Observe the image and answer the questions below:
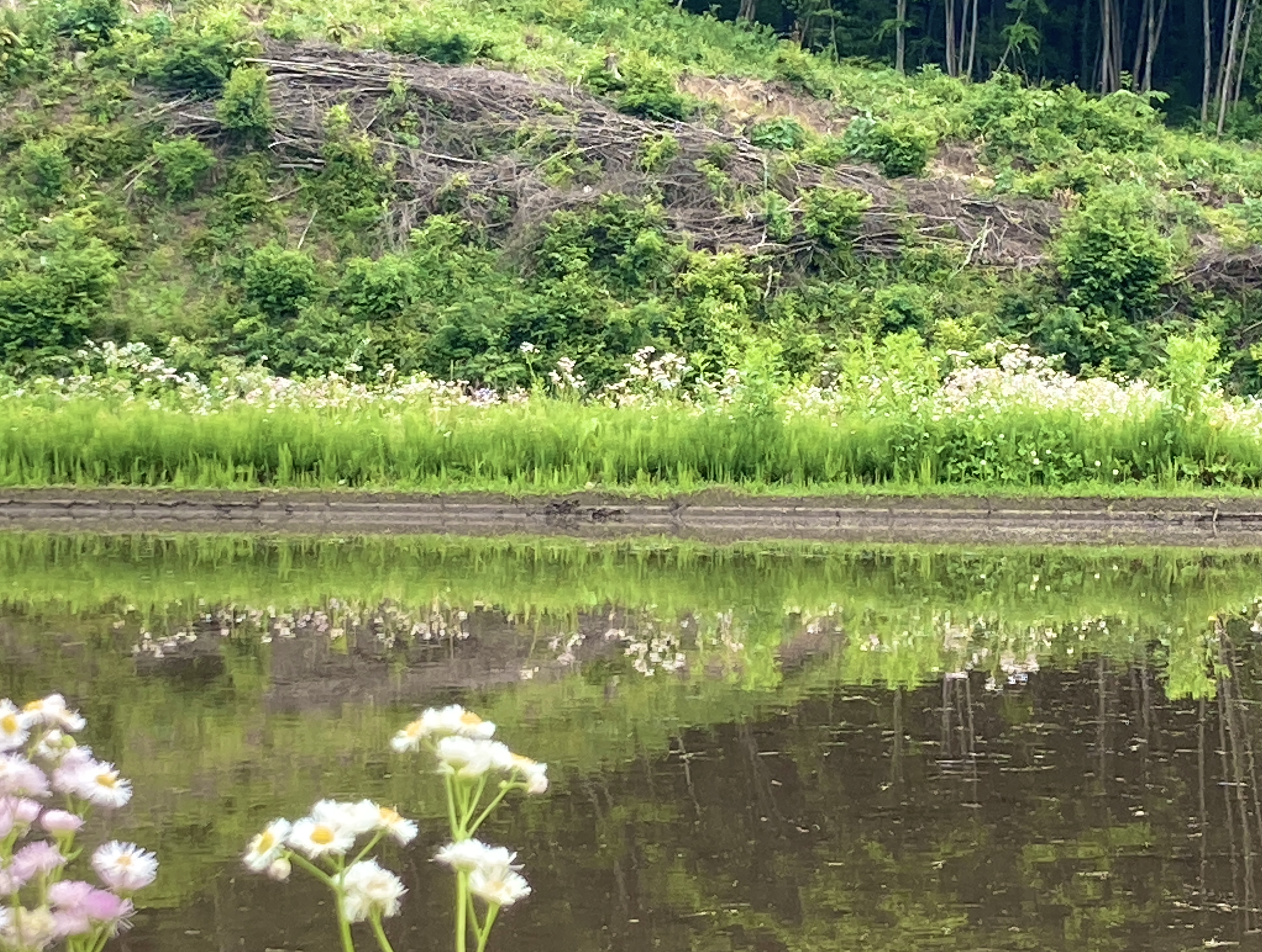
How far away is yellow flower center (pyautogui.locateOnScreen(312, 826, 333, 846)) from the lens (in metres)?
2.54

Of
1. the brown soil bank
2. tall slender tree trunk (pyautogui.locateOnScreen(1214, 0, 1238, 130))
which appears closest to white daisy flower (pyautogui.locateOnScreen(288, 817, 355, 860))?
the brown soil bank

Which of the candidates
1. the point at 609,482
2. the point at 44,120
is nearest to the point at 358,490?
the point at 609,482

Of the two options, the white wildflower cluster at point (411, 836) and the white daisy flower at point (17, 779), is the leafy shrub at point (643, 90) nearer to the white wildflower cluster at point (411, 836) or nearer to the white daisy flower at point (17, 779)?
the white wildflower cluster at point (411, 836)

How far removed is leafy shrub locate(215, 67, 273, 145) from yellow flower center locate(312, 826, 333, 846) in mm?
24963

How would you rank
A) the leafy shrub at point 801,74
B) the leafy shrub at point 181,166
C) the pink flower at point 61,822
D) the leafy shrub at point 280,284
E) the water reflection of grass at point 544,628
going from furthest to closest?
1. the leafy shrub at point 801,74
2. the leafy shrub at point 181,166
3. the leafy shrub at point 280,284
4. the water reflection of grass at point 544,628
5. the pink flower at point 61,822

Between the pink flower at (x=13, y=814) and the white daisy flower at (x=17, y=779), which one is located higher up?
the white daisy flower at (x=17, y=779)

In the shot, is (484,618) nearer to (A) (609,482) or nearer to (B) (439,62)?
(A) (609,482)

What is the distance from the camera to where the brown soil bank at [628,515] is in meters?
13.2

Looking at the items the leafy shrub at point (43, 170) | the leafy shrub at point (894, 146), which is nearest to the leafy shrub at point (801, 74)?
the leafy shrub at point (894, 146)

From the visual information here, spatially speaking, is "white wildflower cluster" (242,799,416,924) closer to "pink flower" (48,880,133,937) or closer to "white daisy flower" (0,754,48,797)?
"pink flower" (48,880,133,937)

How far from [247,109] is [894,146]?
35.4ft

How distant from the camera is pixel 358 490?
1398cm

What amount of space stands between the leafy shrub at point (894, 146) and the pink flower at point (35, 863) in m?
26.4

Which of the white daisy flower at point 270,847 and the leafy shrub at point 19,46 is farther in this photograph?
the leafy shrub at point 19,46
